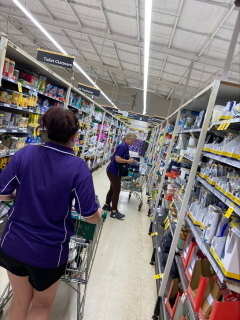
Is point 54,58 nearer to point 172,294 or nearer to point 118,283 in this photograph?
point 118,283

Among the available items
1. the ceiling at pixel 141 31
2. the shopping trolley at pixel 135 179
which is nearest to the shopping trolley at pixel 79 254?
the shopping trolley at pixel 135 179

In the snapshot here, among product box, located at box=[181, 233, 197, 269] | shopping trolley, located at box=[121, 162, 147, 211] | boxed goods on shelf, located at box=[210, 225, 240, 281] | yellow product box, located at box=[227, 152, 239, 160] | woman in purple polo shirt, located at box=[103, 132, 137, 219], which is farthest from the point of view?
shopping trolley, located at box=[121, 162, 147, 211]

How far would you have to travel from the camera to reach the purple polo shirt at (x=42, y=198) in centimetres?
138

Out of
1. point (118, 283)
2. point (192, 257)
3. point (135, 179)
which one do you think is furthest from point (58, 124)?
point (135, 179)

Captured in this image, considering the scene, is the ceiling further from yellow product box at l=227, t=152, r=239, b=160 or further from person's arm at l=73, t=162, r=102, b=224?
person's arm at l=73, t=162, r=102, b=224

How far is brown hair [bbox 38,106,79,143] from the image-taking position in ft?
4.58

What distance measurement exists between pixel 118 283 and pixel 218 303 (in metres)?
1.83

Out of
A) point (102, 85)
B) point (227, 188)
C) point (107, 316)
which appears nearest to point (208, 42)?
point (227, 188)

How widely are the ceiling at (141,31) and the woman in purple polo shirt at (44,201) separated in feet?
22.2

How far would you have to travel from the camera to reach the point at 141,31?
360 inches

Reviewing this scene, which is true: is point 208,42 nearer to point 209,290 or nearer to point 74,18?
point 74,18

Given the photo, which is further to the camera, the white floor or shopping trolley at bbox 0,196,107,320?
the white floor

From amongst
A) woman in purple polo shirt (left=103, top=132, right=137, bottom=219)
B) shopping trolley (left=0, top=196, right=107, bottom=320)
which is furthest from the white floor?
woman in purple polo shirt (left=103, top=132, right=137, bottom=219)

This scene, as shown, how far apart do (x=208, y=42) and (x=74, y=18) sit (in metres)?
5.75
